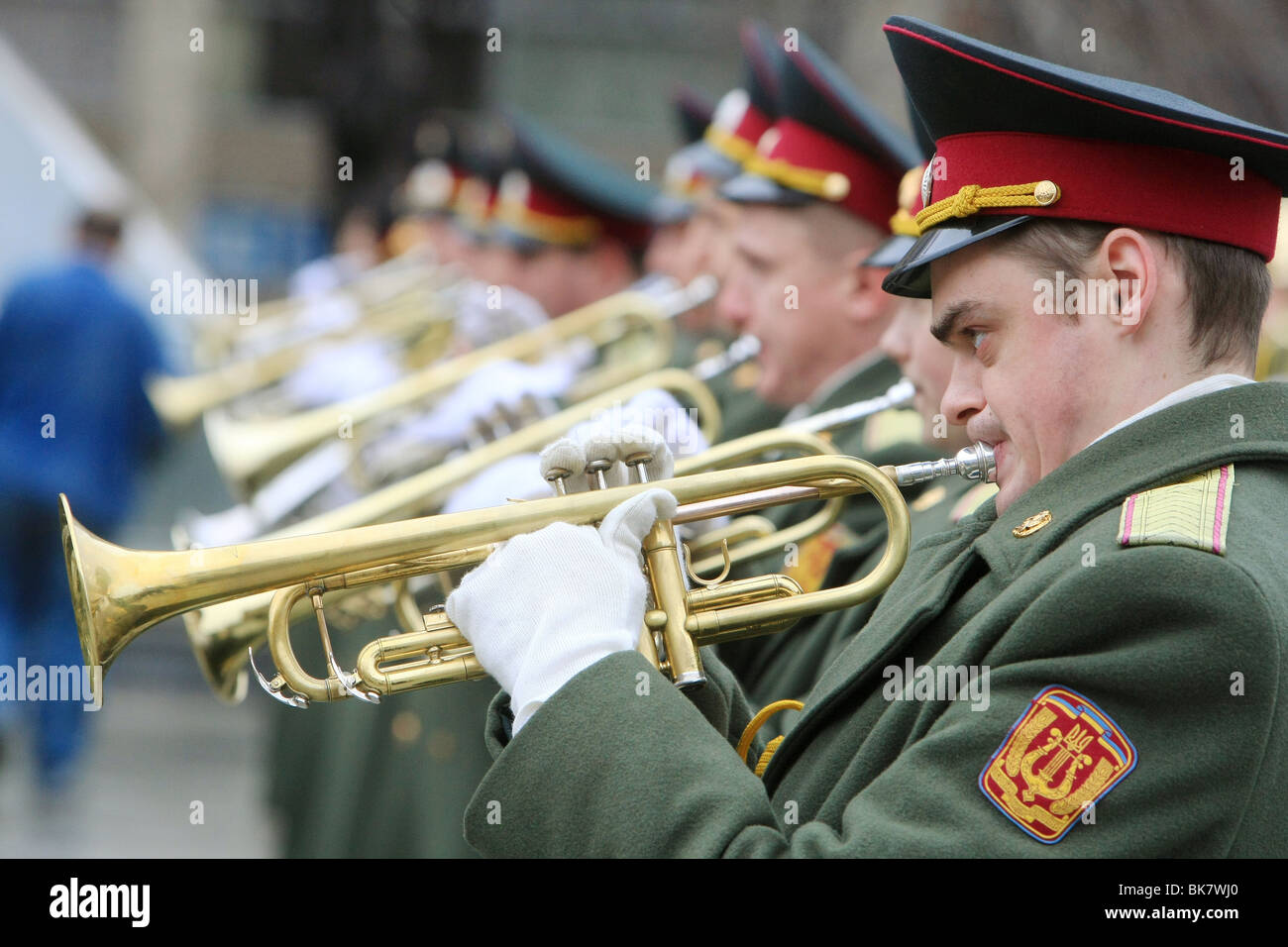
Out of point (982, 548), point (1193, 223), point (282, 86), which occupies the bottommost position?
point (982, 548)

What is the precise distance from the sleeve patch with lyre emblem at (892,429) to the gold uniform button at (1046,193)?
139 centimetres

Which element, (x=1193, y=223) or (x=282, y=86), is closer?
(x=1193, y=223)

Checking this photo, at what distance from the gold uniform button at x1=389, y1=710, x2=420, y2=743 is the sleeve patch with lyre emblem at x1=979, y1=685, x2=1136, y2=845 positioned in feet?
12.0

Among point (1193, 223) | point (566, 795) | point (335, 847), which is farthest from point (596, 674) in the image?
point (335, 847)

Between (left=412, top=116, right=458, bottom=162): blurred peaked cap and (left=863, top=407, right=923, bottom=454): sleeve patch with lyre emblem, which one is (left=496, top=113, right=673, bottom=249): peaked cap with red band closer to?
(left=412, top=116, right=458, bottom=162): blurred peaked cap

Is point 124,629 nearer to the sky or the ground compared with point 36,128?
nearer to the ground

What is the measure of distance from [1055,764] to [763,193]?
2.47 m

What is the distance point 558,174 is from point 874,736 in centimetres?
520

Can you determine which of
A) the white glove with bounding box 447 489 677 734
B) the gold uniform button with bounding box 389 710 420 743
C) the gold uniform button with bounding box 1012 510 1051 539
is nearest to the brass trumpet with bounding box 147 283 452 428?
the gold uniform button with bounding box 389 710 420 743

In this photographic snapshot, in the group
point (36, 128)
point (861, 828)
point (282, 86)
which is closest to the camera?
point (861, 828)

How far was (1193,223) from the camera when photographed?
206cm

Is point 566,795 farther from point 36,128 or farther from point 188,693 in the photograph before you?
point 36,128

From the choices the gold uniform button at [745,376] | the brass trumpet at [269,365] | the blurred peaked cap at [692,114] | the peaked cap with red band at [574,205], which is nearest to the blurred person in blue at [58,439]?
the brass trumpet at [269,365]

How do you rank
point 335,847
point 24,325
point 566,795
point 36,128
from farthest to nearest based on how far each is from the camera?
point 36,128
point 24,325
point 335,847
point 566,795
